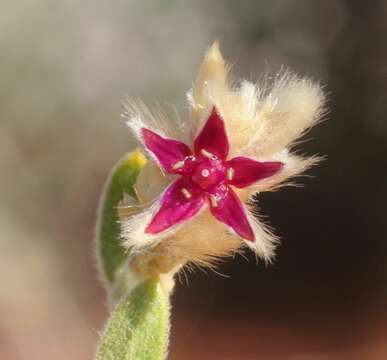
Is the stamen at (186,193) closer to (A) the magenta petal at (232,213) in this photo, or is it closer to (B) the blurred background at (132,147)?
(A) the magenta petal at (232,213)

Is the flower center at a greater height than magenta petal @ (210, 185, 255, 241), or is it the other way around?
the flower center

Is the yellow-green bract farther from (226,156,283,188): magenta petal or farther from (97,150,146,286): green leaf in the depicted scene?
(226,156,283,188): magenta petal

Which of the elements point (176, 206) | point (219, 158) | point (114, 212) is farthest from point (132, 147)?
point (176, 206)

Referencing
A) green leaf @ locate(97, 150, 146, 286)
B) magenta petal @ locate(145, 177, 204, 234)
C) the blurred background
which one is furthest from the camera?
the blurred background

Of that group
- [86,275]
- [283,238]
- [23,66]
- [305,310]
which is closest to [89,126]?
[23,66]

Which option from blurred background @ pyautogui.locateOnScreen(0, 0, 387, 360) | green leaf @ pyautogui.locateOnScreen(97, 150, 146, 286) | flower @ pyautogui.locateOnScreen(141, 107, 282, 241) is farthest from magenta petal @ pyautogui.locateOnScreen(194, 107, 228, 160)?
blurred background @ pyautogui.locateOnScreen(0, 0, 387, 360)

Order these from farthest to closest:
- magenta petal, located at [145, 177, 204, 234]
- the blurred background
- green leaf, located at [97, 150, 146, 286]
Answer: the blurred background, green leaf, located at [97, 150, 146, 286], magenta petal, located at [145, 177, 204, 234]

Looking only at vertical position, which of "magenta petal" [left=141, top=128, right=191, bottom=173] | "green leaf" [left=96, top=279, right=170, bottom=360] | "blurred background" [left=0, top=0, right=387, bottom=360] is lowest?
"green leaf" [left=96, top=279, right=170, bottom=360]

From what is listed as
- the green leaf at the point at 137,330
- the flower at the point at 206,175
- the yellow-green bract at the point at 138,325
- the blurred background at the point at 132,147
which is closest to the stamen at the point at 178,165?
the flower at the point at 206,175
